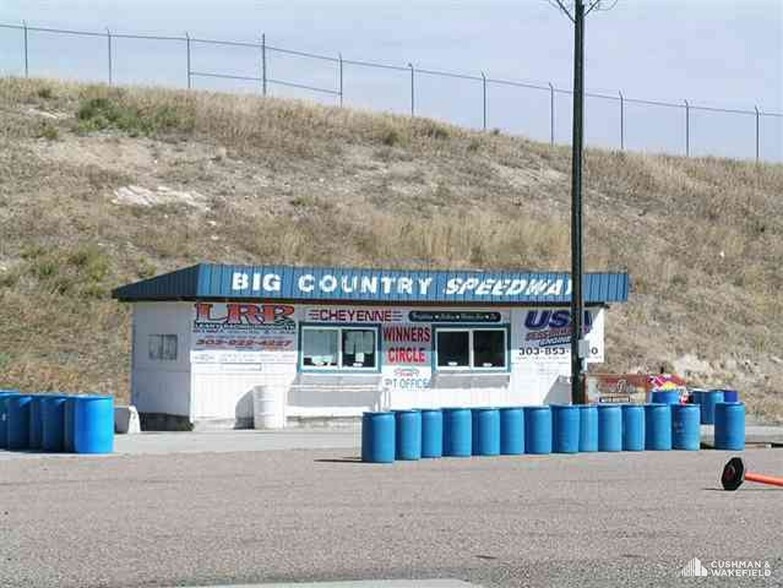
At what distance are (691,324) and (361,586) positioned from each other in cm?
4118

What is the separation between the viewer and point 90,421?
24.7 metres

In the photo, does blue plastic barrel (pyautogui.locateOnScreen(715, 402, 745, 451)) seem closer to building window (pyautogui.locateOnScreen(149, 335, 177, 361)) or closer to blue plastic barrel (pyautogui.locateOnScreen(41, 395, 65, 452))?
building window (pyautogui.locateOnScreen(149, 335, 177, 361))

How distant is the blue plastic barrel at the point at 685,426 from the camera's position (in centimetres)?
2789

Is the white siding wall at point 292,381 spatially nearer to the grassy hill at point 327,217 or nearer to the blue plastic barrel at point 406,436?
the grassy hill at point 327,217

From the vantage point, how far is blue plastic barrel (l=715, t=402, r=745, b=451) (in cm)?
2791

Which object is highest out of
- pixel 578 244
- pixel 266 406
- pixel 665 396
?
pixel 578 244

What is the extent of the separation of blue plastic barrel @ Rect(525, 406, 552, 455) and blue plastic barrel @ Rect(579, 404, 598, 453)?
72 cm

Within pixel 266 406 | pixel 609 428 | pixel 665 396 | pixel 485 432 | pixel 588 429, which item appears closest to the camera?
pixel 485 432

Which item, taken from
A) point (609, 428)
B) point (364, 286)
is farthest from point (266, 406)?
point (609, 428)

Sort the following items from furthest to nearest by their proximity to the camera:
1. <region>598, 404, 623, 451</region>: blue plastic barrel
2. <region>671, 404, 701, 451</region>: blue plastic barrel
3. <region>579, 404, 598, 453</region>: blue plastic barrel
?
1. <region>671, 404, 701, 451</region>: blue plastic barrel
2. <region>598, 404, 623, 451</region>: blue plastic barrel
3. <region>579, 404, 598, 453</region>: blue plastic barrel

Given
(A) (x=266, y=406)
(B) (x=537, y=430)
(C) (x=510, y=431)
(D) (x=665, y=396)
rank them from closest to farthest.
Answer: (C) (x=510, y=431)
(B) (x=537, y=430)
(A) (x=266, y=406)
(D) (x=665, y=396)

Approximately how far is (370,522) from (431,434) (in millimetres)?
9389

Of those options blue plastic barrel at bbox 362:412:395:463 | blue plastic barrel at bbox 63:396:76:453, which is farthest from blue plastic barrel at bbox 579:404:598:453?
blue plastic barrel at bbox 63:396:76:453

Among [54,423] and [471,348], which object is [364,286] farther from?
[54,423]
